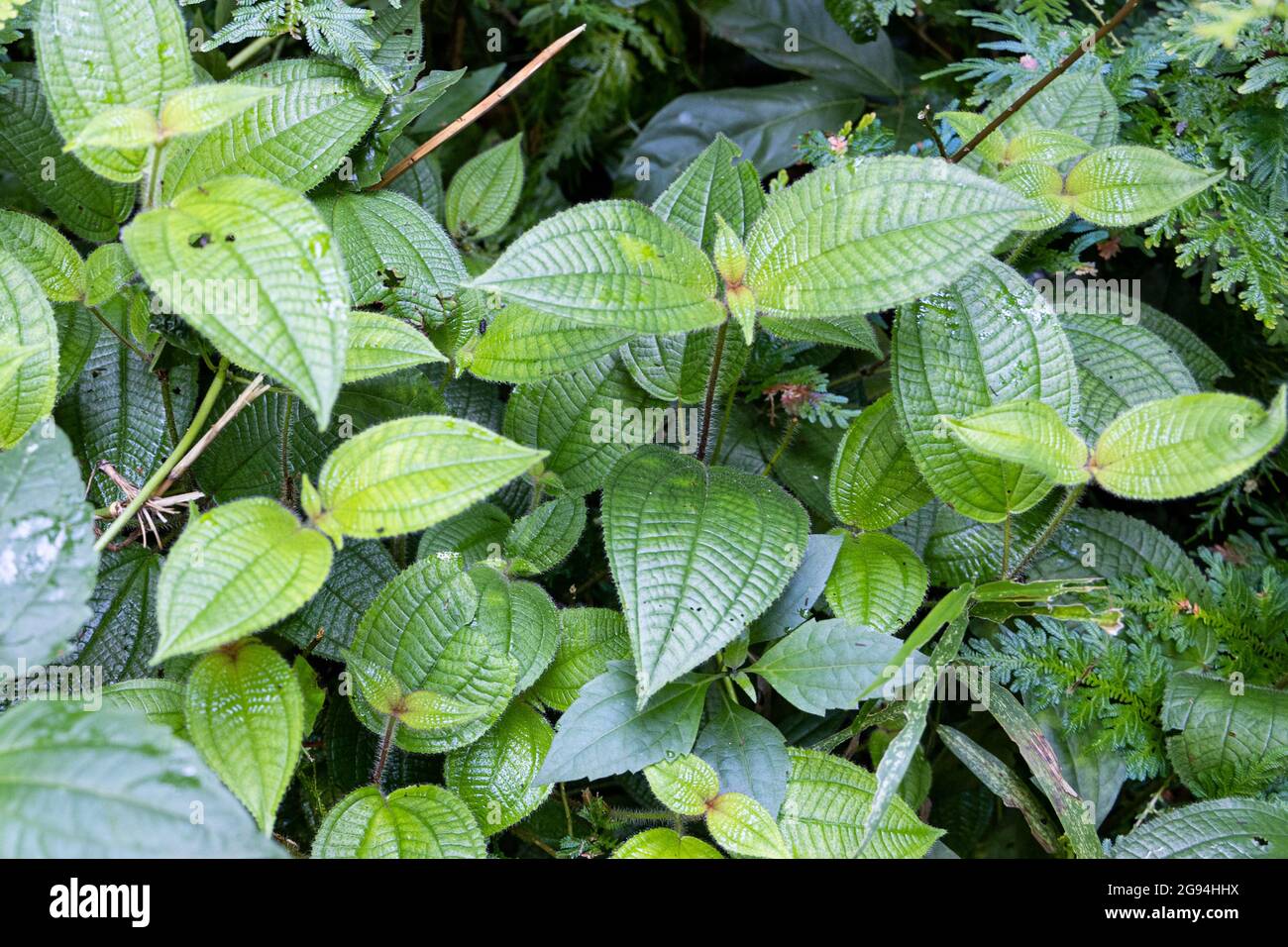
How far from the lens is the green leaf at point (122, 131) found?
1.00 m

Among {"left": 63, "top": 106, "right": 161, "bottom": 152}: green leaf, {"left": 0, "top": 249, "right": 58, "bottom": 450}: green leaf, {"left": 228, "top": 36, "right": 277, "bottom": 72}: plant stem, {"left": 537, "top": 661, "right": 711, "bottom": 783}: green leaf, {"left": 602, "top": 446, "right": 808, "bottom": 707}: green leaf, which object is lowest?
{"left": 537, "top": 661, "right": 711, "bottom": 783}: green leaf

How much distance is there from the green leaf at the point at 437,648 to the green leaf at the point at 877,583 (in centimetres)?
42

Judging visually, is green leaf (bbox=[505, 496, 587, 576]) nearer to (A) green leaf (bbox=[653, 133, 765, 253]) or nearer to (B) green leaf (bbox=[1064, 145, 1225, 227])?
(A) green leaf (bbox=[653, 133, 765, 253])

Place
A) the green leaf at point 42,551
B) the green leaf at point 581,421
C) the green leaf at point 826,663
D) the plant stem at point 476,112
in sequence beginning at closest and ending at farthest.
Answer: the green leaf at point 42,551, the green leaf at point 826,663, the green leaf at point 581,421, the plant stem at point 476,112

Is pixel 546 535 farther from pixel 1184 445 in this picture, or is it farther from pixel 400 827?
pixel 1184 445

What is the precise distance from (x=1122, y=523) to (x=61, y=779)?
1.39 meters

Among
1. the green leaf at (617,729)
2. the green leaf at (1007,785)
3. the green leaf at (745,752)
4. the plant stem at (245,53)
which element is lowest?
the green leaf at (1007,785)

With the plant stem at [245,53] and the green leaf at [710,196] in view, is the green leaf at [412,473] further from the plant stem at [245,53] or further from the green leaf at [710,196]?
the plant stem at [245,53]

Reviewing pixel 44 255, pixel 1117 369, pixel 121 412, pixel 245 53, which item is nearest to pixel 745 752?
pixel 1117 369

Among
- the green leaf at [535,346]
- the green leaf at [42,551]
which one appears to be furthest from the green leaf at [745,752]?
the green leaf at [42,551]

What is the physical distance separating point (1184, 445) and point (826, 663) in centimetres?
47

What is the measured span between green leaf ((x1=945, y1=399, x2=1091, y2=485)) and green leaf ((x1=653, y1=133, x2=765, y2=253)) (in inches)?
18.3

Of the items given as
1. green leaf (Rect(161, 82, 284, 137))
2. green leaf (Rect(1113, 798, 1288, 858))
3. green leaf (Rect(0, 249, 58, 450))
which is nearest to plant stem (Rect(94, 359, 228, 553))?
green leaf (Rect(0, 249, 58, 450))

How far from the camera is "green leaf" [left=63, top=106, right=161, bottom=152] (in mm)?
999
